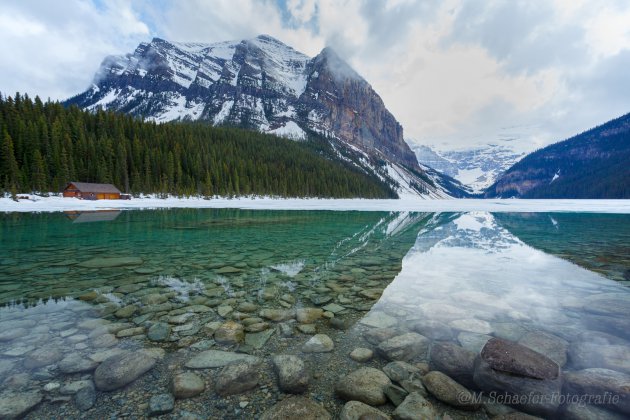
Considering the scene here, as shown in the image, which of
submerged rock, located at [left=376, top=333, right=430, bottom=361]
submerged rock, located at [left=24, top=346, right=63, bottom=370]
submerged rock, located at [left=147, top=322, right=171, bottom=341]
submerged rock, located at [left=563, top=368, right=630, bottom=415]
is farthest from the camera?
submerged rock, located at [left=147, top=322, right=171, bottom=341]

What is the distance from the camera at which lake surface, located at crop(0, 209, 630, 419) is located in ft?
13.1

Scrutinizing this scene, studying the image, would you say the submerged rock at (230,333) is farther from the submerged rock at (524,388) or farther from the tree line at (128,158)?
the tree line at (128,158)

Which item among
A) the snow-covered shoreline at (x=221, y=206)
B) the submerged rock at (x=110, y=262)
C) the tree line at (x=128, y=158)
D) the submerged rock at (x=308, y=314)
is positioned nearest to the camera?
the submerged rock at (x=308, y=314)

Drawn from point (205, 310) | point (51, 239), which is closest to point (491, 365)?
point (205, 310)

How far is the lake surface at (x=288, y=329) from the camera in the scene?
3.98 metres

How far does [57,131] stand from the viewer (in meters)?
69.8

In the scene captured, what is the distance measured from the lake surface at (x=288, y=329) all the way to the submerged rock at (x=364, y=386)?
48 millimetres

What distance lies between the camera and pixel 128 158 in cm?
8156

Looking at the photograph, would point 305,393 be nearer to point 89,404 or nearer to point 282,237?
point 89,404

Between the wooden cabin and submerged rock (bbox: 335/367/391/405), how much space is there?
259ft

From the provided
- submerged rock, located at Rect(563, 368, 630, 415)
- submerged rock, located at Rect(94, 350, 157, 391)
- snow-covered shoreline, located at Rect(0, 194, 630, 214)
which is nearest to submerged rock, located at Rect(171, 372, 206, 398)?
submerged rock, located at Rect(94, 350, 157, 391)

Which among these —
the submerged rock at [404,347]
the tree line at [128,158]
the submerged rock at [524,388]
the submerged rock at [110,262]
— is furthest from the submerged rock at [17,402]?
the tree line at [128,158]

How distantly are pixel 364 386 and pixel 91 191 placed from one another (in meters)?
80.6

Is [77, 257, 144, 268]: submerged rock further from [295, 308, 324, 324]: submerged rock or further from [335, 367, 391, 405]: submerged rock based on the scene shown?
[335, 367, 391, 405]: submerged rock
